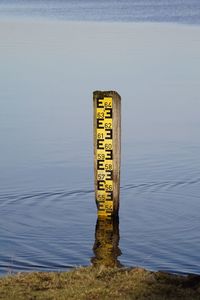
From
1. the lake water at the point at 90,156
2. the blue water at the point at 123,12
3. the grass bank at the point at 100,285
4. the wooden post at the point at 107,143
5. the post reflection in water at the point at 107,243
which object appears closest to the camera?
the grass bank at the point at 100,285

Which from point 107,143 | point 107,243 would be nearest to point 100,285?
point 107,243

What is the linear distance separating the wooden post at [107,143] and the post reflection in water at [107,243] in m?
0.35

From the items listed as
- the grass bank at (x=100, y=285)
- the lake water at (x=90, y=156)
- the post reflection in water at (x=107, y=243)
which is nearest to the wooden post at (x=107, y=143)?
the post reflection in water at (x=107, y=243)

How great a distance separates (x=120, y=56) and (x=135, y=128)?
1482 centimetres

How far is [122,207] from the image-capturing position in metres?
16.2

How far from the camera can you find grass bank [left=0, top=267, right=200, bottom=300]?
995 centimetres

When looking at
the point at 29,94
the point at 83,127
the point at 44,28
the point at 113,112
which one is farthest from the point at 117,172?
the point at 44,28

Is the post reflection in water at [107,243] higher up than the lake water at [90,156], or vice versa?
the lake water at [90,156]

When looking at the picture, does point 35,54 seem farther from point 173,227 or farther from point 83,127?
point 173,227

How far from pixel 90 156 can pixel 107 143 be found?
212 inches

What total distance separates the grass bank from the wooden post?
12.0ft

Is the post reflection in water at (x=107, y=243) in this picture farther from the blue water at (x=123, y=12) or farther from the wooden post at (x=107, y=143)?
the blue water at (x=123, y=12)

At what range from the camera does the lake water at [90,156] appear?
13930 millimetres

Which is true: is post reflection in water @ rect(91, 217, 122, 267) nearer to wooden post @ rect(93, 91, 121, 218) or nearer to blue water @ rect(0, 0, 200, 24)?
wooden post @ rect(93, 91, 121, 218)
